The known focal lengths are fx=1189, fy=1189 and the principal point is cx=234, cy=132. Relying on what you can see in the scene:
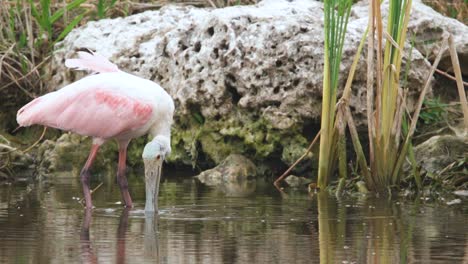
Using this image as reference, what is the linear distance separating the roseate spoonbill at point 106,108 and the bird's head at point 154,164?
32 mm

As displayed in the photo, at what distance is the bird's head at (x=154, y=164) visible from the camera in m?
9.91

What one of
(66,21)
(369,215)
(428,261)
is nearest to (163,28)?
(66,21)

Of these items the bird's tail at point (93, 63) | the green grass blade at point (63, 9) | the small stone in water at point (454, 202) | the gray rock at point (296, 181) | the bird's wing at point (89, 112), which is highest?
the green grass blade at point (63, 9)

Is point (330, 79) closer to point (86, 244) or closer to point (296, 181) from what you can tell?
point (296, 181)

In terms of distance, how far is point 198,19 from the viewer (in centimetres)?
1368

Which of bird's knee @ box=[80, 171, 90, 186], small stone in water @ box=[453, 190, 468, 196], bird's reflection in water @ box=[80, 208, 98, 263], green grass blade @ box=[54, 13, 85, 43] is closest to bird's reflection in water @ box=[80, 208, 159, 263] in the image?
bird's reflection in water @ box=[80, 208, 98, 263]

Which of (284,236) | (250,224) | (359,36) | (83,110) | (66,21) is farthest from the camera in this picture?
(66,21)

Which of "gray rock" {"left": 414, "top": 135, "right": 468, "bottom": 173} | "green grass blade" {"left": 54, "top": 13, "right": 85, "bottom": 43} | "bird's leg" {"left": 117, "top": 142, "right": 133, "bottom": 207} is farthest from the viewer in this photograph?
"green grass blade" {"left": 54, "top": 13, "right": 85, "bottom": 43}

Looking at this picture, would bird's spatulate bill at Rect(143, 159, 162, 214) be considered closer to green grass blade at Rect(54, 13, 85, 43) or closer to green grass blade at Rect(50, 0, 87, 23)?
green grass blade at Rect(54, 13, 85, 43)

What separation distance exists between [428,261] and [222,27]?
253 inches

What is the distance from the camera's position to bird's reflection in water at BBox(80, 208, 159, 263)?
712 centimetres

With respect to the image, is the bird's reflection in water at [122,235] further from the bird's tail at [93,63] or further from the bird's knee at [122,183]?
the bird's tail at [93,63]

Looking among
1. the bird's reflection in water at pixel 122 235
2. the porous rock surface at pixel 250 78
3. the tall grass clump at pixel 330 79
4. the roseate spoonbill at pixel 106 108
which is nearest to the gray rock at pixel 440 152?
the porous rock surface at pixel 250 78

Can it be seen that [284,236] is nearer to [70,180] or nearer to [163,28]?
[70,180]
